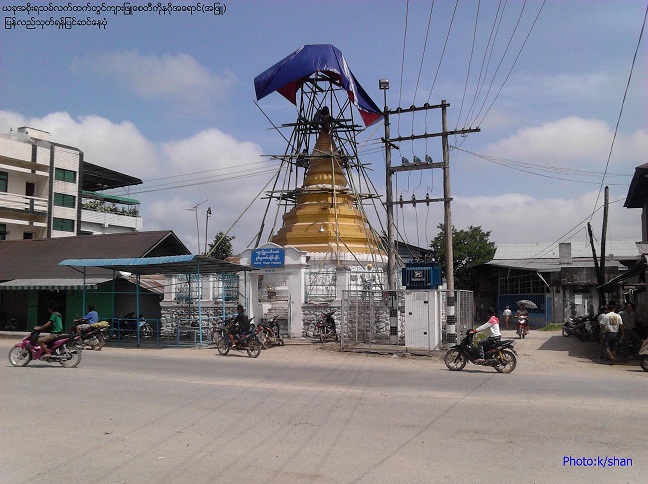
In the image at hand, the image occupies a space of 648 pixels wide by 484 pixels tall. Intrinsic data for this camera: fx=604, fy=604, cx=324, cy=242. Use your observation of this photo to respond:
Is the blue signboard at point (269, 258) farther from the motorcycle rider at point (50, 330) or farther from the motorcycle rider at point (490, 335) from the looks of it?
the motorcycle rider at point (490, 335)

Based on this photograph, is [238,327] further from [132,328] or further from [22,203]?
[22,203]

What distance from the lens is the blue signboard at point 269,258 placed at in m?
22.0

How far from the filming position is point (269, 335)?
19.5m

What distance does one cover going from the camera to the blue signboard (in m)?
22.0

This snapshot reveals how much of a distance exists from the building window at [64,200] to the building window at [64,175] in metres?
1.10

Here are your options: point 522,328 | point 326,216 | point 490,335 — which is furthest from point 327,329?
point 522,328

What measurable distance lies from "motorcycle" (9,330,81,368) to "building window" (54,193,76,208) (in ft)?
95.1

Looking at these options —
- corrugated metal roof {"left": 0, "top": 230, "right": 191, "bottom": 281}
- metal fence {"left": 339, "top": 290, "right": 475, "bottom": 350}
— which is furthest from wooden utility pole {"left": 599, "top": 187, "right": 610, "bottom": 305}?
corrugated metal roof {"left": 0, "top": 230, "right": 191, "bottom": 281}

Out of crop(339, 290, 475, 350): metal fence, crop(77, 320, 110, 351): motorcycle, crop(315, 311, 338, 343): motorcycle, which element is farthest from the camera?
crop(315, 311, 338, 343): motorcycle

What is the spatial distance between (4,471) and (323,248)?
1824 cm

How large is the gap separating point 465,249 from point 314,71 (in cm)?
2651

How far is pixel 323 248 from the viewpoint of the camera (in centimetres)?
2373

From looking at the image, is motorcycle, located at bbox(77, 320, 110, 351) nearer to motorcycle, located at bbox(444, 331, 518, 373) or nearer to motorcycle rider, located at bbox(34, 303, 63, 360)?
motorcycle rider, located at bbox(34, 303, 63, 360)

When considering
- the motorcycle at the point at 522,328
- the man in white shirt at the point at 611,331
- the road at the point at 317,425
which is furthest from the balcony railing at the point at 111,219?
the man in white shirt at the point at 611,331
